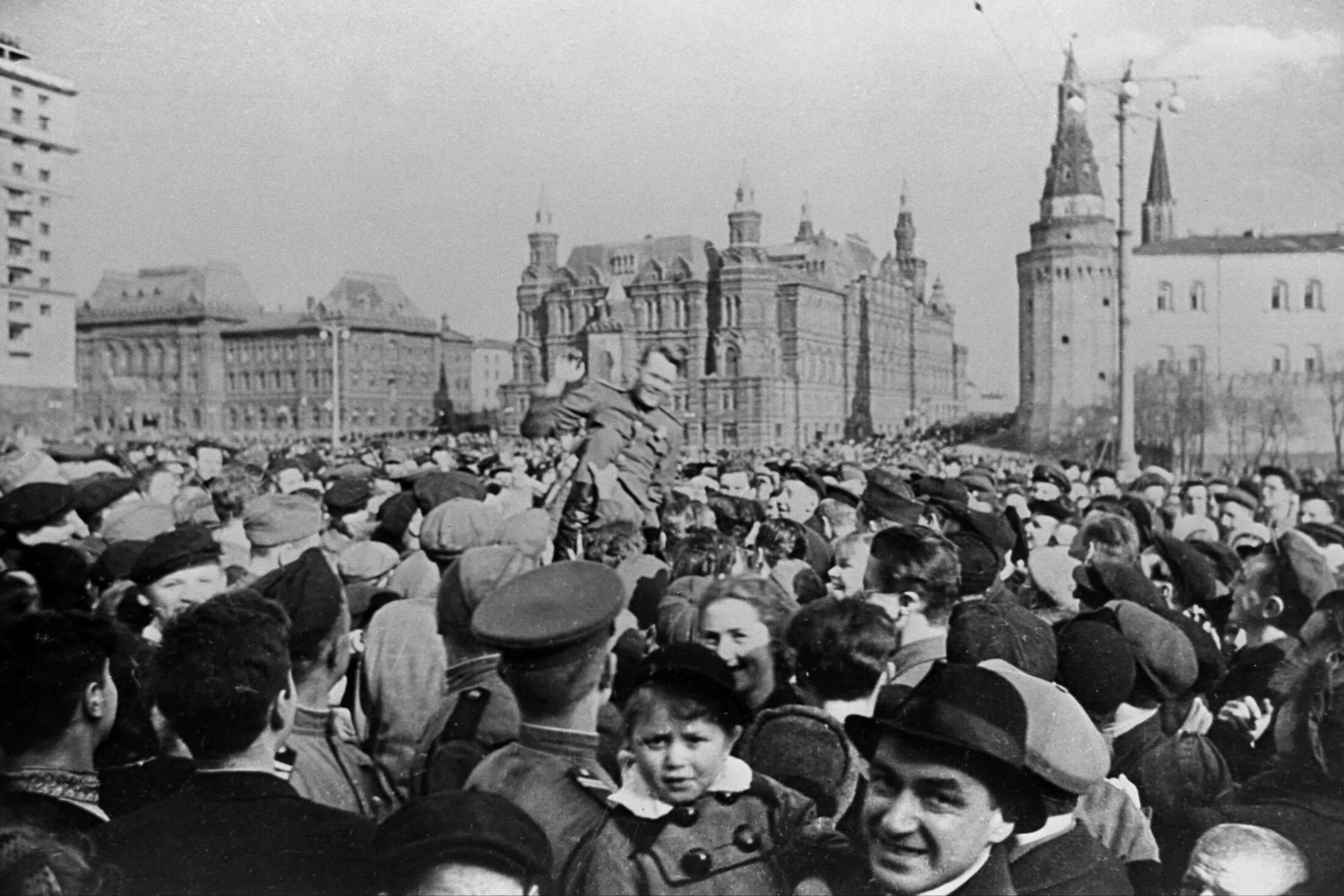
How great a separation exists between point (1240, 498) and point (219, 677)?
876cm

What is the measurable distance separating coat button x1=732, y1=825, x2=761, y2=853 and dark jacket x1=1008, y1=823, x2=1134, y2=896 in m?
0.61

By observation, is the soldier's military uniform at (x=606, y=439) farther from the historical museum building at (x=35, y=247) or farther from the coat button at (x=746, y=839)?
the coat button at (x=746, y=839)

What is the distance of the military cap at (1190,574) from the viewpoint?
5.61 metres

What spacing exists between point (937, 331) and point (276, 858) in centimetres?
8760

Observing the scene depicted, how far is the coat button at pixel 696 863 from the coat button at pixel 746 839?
8 centimetres

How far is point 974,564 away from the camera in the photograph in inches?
185

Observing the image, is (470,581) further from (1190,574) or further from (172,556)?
(1190,574)

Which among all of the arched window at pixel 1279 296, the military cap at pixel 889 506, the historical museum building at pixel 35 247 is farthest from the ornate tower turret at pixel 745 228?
the military cap at pixel 889 506

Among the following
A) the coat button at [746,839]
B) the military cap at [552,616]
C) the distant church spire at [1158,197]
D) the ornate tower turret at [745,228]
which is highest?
the distant church spire at [1158,197]

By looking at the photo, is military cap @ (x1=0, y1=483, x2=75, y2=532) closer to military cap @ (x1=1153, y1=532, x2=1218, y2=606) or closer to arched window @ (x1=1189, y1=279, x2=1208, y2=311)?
military cap @ (x1=1153, y1=532, x2=1218, y2=606)

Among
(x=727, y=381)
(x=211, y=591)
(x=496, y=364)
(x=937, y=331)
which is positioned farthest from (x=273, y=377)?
(x=937, y=331)

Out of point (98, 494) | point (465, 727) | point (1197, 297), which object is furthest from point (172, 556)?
point (1197, 297)

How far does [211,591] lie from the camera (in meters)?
4.46

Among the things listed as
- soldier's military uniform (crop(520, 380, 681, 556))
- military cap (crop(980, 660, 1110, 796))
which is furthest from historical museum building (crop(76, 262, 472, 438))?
military cap (crop(980, 660, 1110, 796))
